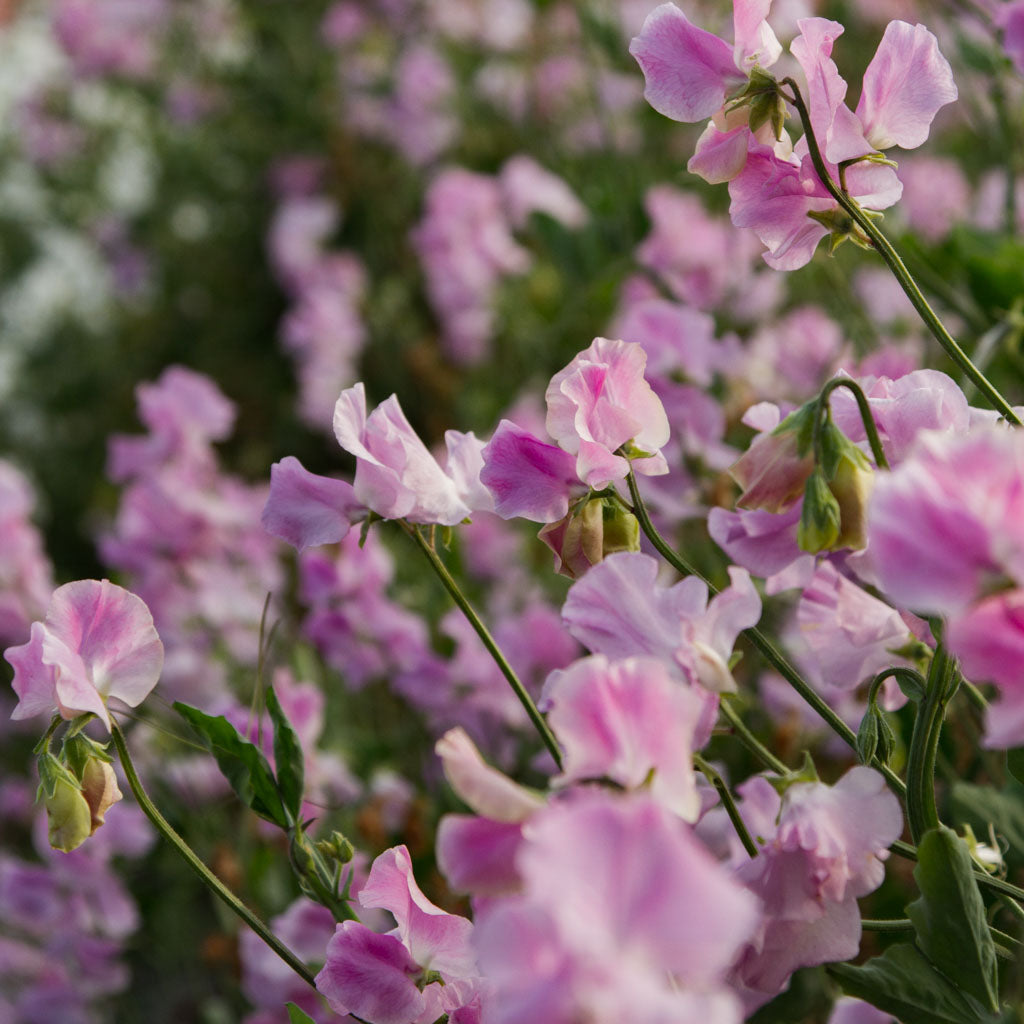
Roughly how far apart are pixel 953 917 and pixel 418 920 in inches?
7.7

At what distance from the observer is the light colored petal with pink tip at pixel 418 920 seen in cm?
46

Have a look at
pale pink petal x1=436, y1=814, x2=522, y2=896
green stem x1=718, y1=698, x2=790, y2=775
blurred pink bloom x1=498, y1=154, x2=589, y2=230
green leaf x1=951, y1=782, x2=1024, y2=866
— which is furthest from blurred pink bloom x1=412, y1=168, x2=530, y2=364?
pale pink petal x1=436, y1=814, x2=522, y2=896

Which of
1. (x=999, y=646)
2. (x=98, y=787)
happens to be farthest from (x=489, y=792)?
(x=98, y=787)

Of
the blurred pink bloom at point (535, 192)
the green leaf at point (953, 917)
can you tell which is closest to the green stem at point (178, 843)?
the green leaf at point (953, 917)

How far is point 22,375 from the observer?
3264 mm

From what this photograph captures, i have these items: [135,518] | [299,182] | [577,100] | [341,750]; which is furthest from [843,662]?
[299,182]

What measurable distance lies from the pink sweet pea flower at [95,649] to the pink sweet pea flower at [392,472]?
0.11 meters

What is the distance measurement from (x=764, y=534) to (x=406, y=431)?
0.17 metres

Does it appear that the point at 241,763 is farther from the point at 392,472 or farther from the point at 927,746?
the point at 927,746

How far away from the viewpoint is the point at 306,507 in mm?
542

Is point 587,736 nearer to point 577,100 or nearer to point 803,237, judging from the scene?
point 803,237

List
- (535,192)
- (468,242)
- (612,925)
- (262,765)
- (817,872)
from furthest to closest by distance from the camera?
(468,242), (535,192), (262,765), (817,872), (612,925)

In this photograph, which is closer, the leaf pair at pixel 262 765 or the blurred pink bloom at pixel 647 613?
the blurred pink bloom at pixel 647 613

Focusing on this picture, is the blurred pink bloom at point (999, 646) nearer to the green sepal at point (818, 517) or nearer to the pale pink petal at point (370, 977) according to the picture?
the green sepal at point (818, 517)
